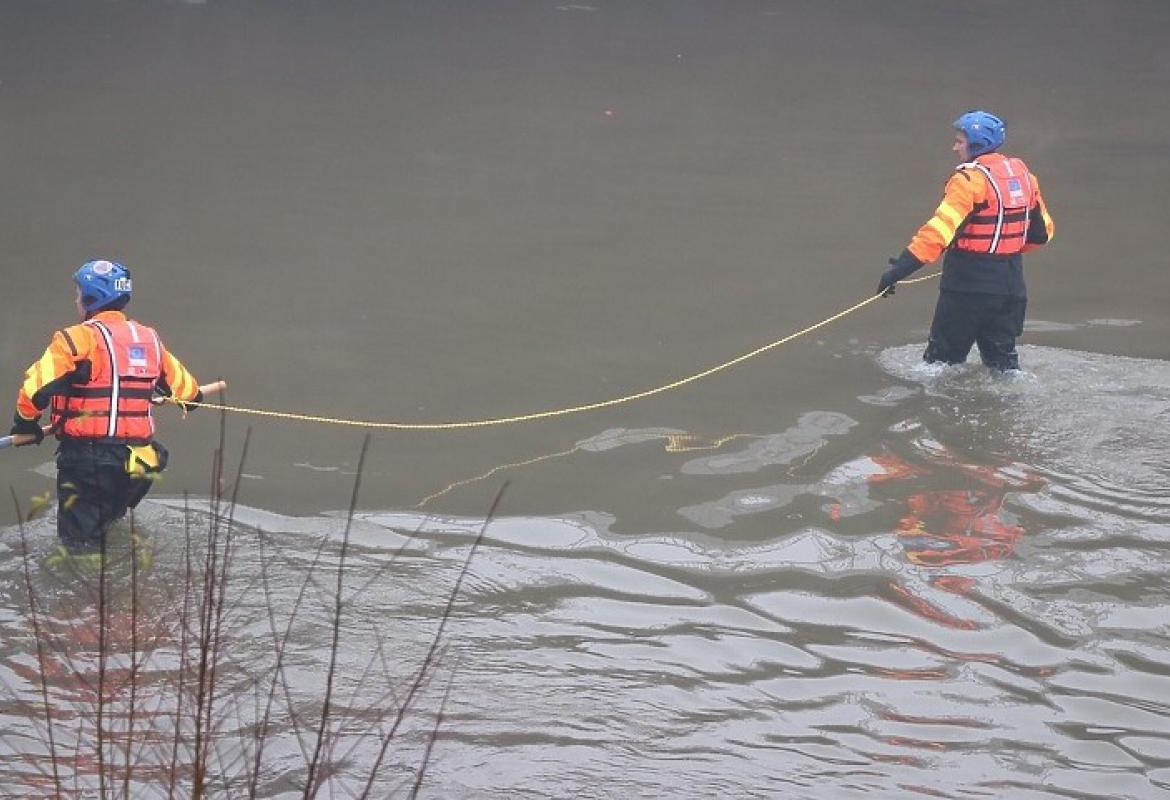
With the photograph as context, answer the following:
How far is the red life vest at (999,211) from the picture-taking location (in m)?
9.80

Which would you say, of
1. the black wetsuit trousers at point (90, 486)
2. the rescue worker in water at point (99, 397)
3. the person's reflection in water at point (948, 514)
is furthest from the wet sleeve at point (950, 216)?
the black wetsuit trousers at point (90, 486)

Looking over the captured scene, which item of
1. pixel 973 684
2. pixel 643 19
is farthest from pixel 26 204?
pixel 643 19

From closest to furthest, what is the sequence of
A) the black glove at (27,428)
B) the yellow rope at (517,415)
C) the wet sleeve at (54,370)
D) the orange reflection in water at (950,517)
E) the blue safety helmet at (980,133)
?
the wet sleeve at (54,370), the black glove at (27,428), the orange reflection in water at (950,517), the yellow rope at (517,415), the blue safety helmet at (980,133)

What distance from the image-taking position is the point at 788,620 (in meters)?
7.46

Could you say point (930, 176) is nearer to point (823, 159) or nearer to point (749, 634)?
point (823, 159)

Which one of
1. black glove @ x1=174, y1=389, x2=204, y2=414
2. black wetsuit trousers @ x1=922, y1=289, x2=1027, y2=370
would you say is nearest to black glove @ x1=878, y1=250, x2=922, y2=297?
black wetsuit trousers @ x1=922, y1=289, x2=1027, y2=370

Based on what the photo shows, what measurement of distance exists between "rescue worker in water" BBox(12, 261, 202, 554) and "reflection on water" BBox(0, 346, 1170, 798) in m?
0.44

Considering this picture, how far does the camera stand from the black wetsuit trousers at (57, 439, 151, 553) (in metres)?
7.51

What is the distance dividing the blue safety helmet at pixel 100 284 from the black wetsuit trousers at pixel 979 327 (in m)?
4.85

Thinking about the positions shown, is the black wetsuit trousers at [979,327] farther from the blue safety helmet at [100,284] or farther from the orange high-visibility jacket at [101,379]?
the blue safety helmet at [100,284]

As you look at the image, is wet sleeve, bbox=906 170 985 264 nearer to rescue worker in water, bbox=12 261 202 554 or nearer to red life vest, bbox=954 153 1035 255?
red life vest, bbox=954 153 1035 255

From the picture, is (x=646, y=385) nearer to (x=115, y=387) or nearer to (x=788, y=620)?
(x=788, y=620)

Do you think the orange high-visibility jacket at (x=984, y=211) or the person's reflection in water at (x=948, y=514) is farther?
the orange high-visibility jacket at (x=984, y=211)

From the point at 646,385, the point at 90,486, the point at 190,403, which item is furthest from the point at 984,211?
the point at 90,486
